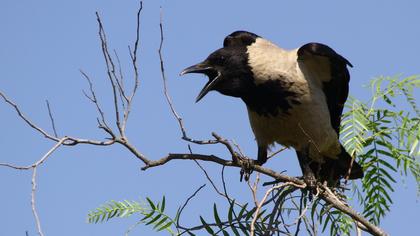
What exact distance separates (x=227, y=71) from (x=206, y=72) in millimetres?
172

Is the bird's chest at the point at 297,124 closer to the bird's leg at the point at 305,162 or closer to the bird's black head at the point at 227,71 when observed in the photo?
the bird's leg at the point at 305,162

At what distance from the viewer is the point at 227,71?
558cm

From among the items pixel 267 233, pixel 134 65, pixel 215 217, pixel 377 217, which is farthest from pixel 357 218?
pixel 134 65

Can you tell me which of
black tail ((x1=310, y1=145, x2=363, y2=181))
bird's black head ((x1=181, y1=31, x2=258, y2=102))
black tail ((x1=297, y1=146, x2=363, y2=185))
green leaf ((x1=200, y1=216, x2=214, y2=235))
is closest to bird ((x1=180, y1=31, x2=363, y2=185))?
bird's black head ((x1=181, y1=31, x2=258, y2=102))

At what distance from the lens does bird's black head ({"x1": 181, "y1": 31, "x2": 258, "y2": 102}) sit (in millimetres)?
5512

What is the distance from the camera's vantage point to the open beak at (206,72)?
5.32m

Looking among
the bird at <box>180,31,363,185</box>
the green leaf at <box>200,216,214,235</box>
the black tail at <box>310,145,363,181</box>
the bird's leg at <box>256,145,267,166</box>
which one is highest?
the bird at <box>180,31,363,185</box>

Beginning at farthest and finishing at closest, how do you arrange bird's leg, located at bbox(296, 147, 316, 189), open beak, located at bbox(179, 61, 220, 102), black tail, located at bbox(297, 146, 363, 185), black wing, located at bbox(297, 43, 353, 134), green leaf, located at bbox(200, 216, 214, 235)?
black tail, located at bbox(297, 146, 363, 185) < bird's leg, located at bbox(296, 147, 316, 189) < black wing, located at bbox(297, 43, 353, 134) < open beak, located at bbox(179, 61, 220, 102) < green leaf, located at bbox(200, 216, 214, 235)

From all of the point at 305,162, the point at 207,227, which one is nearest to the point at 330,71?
the point at 305,162

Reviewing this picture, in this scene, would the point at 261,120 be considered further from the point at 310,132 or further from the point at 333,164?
the point at 333,164

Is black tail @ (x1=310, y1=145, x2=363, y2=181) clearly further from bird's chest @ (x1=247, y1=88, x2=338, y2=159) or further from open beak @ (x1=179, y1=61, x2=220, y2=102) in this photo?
open beak @ (x1=179, y1=61, x2=220, y2=102)

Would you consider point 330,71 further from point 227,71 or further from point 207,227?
point 207,227

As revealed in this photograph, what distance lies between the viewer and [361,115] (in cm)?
495

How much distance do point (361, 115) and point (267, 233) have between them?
5.47 feet
